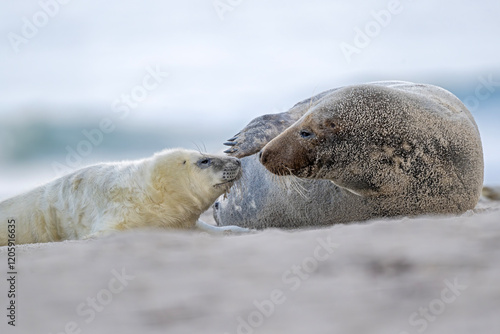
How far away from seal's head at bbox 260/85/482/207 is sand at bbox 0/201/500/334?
117 centimetres

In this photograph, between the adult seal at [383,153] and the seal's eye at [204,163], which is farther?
the seal's eye at [204,163]

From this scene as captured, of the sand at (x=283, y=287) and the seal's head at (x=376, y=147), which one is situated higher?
the sand at (x=283, y=287)

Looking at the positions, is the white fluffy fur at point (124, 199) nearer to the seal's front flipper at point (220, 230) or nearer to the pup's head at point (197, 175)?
the pup's head at point (197, 175)

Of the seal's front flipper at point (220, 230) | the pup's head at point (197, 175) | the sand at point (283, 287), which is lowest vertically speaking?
the seal's front flipper at point (220, 230)

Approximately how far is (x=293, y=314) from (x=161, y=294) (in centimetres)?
34

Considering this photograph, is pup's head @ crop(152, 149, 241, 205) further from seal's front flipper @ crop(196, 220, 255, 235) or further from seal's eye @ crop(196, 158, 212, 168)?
seal's front flipper @ crop(196, 220, 255, 235)

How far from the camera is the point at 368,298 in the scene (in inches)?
52.3

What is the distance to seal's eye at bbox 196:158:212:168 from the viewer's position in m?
3.81

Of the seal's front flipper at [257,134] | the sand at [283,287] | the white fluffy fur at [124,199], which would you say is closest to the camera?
the sand at [283,287]

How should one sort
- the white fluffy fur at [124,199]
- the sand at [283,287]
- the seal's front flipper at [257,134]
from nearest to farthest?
the sand at [283,287] < the white fluffy fur at [124,199] < the seal's front flipper at [257,134]

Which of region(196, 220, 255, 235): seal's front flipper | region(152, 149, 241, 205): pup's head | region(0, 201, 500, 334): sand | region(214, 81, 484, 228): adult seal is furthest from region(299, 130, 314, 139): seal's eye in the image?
region(0, 201, 500, 334): sand

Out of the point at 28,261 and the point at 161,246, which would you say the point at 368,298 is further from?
the point at 28,261

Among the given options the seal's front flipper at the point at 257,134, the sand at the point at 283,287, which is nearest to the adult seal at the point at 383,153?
the seal's front flipper at the point at 257,134

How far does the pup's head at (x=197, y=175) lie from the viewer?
3.79 m
